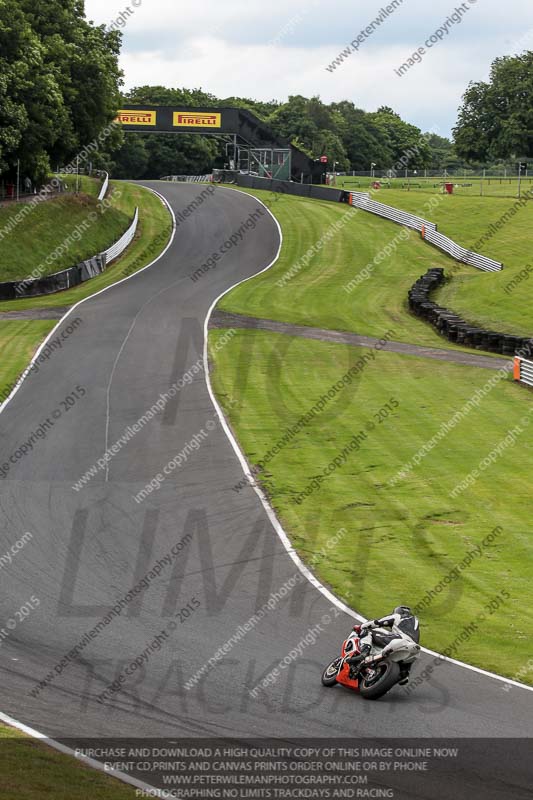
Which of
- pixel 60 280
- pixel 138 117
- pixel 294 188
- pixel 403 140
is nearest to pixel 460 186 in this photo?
pixel 294 188

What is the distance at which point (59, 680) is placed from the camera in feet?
41.4

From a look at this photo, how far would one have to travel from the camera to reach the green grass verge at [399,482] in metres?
16.5

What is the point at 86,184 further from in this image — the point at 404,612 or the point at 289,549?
the point at 404,612

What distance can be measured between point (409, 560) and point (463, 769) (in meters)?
8.04

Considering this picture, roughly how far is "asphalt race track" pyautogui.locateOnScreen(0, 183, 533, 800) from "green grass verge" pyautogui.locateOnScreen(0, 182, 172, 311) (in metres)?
12.5

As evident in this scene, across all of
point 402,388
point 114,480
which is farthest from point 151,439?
point 402,388

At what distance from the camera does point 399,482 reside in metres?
22.8

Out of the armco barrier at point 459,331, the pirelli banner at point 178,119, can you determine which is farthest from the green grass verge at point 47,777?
the pirelli banner at point 178,119

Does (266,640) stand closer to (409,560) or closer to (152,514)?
(409,560)

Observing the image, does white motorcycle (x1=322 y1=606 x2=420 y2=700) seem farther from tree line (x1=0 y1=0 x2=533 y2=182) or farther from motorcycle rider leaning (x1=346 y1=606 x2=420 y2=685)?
tree line (x1=0 y1=0 x2=533 y2=182)

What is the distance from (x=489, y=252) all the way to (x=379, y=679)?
47.0 meters

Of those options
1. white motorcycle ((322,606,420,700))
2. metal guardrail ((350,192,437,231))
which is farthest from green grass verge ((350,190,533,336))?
white motorcycle ((322,606,420,700))

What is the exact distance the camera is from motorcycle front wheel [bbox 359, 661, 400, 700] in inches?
477

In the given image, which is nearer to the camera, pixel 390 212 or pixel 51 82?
pixel 51 82
